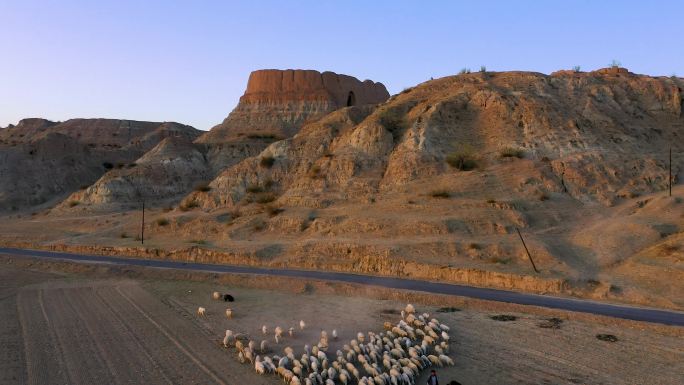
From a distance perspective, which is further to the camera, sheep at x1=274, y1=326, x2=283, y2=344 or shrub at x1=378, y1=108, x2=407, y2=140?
shrub at x1=378, y1=108, x2=407, y2=140

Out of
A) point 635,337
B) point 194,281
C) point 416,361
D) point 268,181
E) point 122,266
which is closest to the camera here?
point 416,361

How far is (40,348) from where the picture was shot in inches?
698

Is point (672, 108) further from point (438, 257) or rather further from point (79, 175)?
point (79, 175)

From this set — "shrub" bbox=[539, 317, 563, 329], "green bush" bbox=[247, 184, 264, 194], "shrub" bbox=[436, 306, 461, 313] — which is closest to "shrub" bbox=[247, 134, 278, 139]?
"green bush" bbox=[247, 184, 264, 194]

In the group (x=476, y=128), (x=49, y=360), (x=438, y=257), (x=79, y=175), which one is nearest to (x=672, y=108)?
(x=476, y=128)

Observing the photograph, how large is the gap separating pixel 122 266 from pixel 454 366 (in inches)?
869

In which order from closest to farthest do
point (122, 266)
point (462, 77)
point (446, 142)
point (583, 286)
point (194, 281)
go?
point (583, 286)
point (194, 281)
point (122, 266)
point (446, 142)
point (462, 77)

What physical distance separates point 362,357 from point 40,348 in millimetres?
10001

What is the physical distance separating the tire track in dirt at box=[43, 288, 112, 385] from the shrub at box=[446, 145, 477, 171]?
2870 cm

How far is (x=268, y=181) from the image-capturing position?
1972 inches

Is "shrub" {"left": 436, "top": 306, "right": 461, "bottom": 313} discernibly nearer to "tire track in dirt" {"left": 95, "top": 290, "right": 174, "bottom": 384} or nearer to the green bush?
"tire track in dirt" {"left": 95, "top": 290, "right": 174, "bottom": 384}

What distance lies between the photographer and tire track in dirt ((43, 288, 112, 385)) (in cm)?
1549

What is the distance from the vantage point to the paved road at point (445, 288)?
21.3 metres

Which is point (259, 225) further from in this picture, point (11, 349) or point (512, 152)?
point (11, 349)
